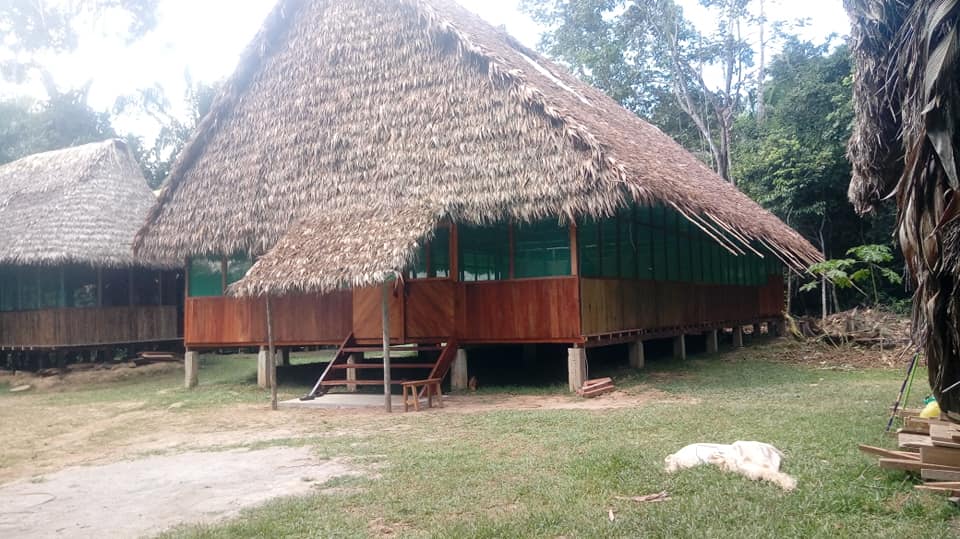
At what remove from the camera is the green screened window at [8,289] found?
17.5 meters

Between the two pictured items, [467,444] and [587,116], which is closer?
[467,444]

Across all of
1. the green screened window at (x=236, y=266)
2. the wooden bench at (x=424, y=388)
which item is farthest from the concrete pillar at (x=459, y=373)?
the green screened window at (x=236, y=266)

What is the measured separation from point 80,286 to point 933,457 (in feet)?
56.0

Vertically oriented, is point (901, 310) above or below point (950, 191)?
below

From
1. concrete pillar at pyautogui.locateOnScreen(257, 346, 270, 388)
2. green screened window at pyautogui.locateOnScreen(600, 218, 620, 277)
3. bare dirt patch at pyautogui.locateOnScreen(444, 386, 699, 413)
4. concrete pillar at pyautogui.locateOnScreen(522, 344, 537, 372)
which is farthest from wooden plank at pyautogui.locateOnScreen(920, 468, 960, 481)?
concrete pillar at pyautogui.locateOnScreen(257, 346, 270, 388)

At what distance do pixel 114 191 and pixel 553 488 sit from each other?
15975mm

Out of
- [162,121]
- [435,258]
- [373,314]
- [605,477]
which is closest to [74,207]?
[373,314]

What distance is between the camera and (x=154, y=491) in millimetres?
6012

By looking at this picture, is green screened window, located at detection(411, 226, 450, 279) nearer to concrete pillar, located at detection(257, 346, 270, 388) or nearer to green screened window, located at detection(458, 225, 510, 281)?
green screened window, located at detection(458, 225, 510, 281)

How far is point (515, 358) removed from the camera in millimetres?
15133

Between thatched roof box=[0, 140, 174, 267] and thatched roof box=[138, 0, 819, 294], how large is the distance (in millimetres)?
3095

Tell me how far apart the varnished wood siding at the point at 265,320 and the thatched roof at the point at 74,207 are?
2401 millimetres

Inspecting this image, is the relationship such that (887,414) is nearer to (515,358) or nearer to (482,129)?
(482,129)

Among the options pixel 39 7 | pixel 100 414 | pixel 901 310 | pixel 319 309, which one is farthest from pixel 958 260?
pixel 39 7
